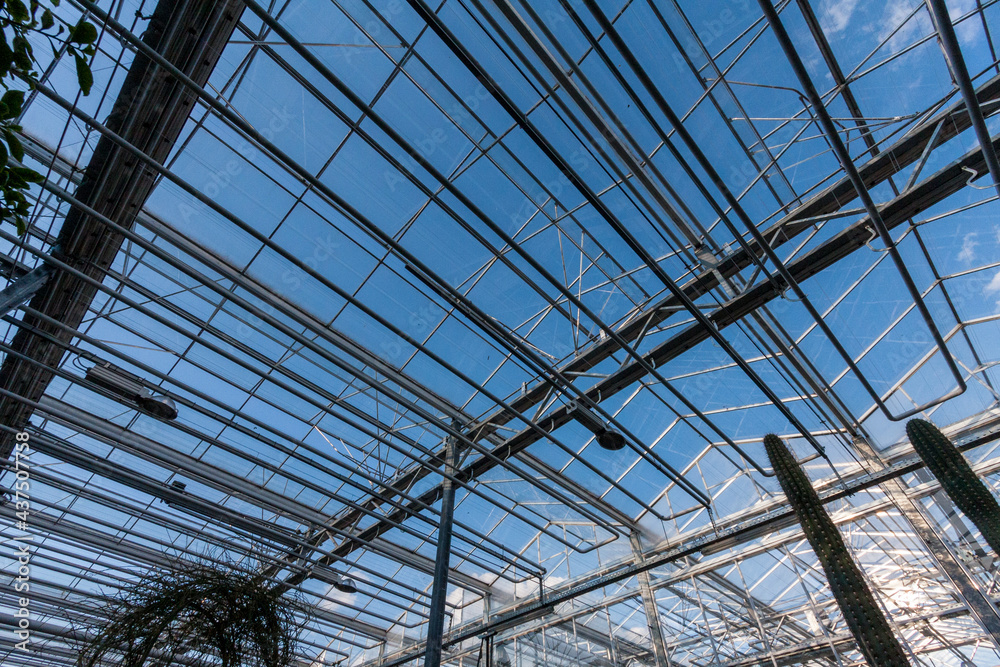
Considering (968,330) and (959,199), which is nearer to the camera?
(959,199)

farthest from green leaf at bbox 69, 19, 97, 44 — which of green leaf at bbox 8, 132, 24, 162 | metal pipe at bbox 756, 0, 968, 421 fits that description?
metal pipe at bbox 756, 0, 968, 421

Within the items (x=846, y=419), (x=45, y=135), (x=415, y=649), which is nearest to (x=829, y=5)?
(x=846, y=419)

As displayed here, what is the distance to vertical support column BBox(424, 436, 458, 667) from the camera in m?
10.8

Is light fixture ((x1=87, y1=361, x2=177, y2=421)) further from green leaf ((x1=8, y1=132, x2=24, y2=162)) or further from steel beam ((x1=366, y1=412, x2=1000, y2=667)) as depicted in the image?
steel beam ((x1=366, y1=412, x2=1000, y2=667))

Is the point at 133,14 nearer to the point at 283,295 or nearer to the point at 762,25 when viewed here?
the point at 283,295

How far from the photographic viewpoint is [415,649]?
20.0 meters

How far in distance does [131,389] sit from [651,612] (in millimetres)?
13368

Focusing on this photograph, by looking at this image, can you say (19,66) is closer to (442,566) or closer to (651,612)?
(442,566)

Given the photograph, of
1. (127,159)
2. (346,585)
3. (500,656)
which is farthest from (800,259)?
(500,656)

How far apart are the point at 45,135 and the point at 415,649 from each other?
18.5 metres

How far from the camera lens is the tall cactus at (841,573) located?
25.8 ft

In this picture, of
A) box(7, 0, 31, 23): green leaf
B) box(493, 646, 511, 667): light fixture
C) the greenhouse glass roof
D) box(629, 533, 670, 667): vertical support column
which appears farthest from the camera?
box(493, 646, 511, 667): light fixture

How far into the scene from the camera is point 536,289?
10.0 metres

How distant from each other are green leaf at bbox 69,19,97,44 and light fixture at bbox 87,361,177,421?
10.2m
